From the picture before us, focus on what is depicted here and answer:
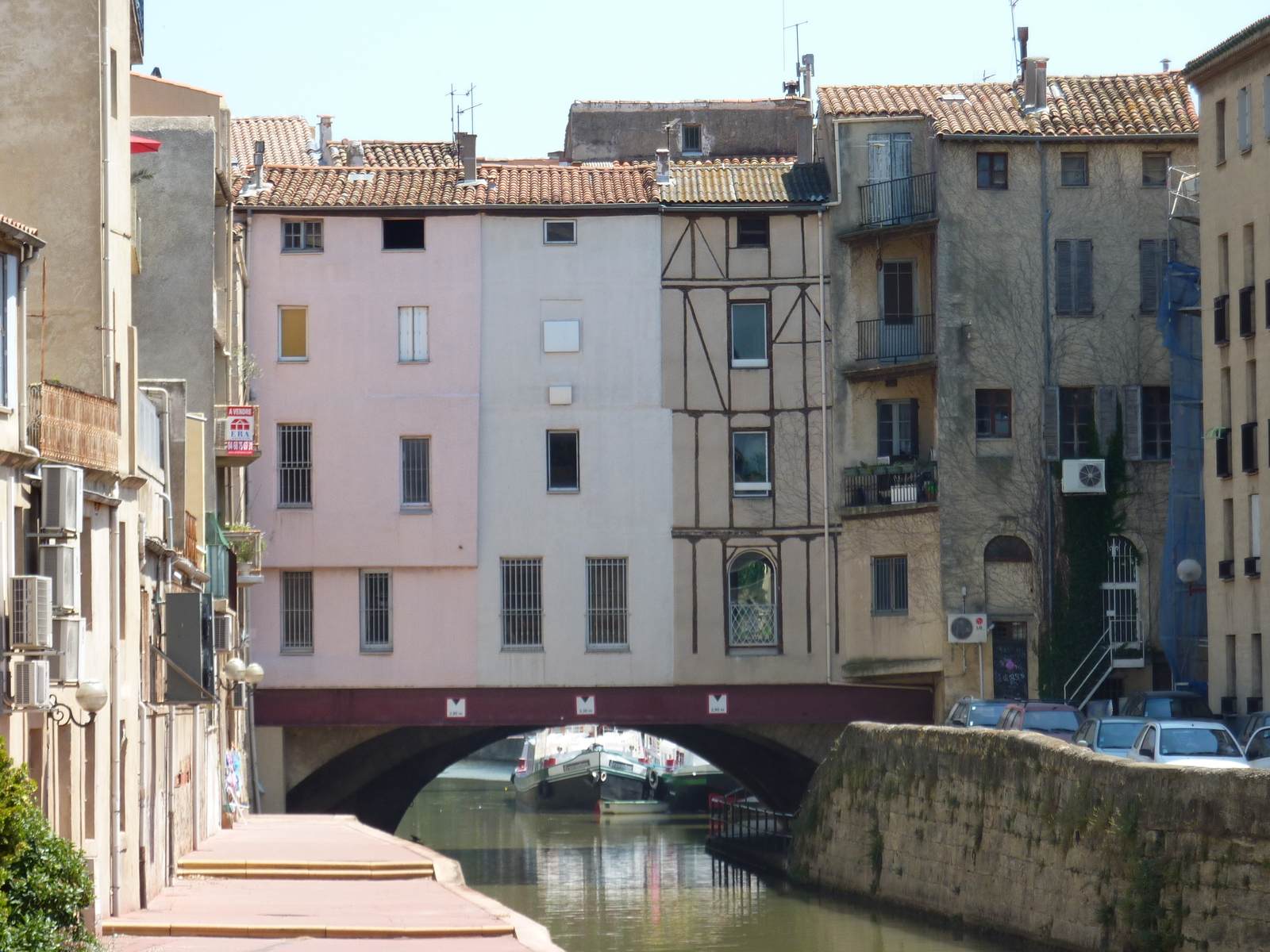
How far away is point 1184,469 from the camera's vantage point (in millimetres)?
46031

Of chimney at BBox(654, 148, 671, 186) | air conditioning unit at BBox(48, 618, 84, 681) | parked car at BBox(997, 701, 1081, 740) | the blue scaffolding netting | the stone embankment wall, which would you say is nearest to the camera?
air conditioning unit at BBox(48, 618, 84, 681)

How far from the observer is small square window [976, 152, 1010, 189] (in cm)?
4766

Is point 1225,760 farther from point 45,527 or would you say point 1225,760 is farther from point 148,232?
point 148,232

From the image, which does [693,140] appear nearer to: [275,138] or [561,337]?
[275,138]

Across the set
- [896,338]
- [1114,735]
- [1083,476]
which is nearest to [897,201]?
[896,338]

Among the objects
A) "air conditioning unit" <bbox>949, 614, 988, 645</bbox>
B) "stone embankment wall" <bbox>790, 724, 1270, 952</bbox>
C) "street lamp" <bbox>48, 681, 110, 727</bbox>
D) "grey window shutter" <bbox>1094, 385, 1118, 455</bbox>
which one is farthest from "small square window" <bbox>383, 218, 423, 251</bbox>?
"street lamp" <bbox>48, 681, 110, 727</bbox>

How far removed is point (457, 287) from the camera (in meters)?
48.8

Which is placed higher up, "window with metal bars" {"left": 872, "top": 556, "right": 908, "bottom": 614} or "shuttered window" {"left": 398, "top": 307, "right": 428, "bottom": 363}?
"shuttered window" {"left": 398, "top": 307, "right": 428, "bottom": 363}

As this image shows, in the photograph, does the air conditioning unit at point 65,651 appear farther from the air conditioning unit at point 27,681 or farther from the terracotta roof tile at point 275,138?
the terracotta roof tile at point 275,138

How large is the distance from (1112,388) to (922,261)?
17.5ft

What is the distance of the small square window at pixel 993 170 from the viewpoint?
47656mm

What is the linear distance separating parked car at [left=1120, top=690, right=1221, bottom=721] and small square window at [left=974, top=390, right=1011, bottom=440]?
32.1 feet

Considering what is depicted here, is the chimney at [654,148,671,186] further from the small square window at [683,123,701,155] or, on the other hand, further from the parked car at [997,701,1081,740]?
the parked car at [997,701,1081,740]

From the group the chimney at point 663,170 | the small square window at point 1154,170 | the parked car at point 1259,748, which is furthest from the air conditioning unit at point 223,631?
the small square window at point 1154,170
